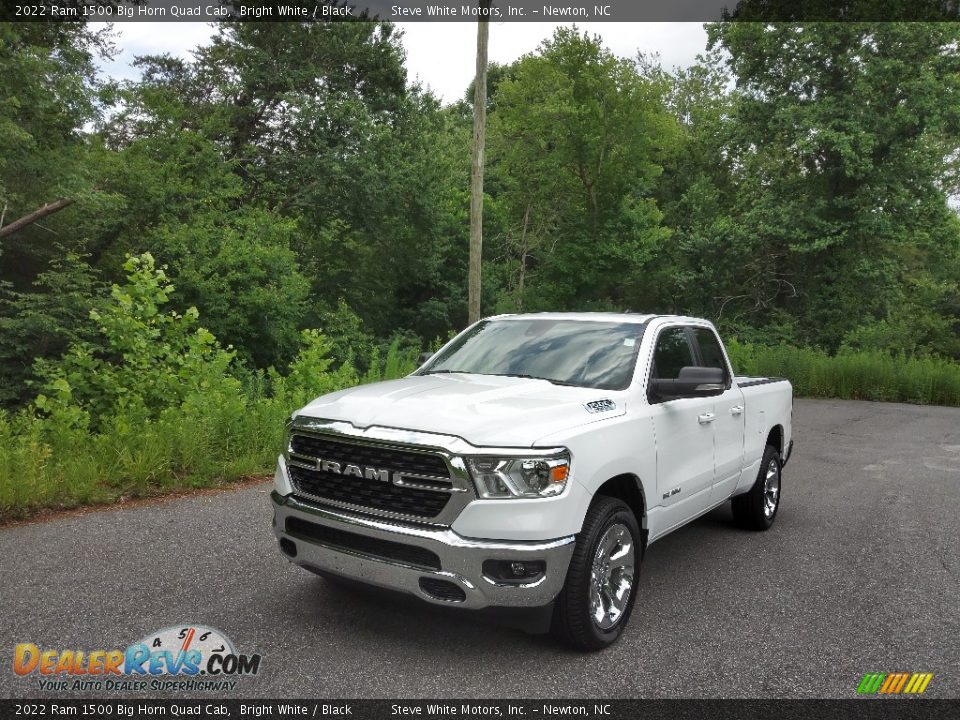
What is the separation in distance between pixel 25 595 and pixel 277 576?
4.90 ft

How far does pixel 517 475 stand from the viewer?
3547 mm

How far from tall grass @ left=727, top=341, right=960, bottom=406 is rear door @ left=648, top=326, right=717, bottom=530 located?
17257 millimetres

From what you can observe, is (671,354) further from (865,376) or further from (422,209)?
(422,209)

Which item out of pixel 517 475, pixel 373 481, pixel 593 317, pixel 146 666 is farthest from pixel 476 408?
pixel 146 666

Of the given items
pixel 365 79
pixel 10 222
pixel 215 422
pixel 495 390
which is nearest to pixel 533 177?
pixel 365 79

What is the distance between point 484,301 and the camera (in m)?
34.2

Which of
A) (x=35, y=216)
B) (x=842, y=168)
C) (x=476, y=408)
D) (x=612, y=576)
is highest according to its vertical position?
(x=842, y=168)

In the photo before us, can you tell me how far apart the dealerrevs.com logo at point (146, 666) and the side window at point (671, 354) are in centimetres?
302

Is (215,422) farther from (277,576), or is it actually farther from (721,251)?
(721,251)

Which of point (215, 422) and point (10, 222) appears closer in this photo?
point (215, 422)

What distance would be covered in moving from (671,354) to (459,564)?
2.46 meters

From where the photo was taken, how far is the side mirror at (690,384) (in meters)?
4.45

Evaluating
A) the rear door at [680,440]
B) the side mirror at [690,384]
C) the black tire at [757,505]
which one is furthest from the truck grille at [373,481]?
the black tire at [757,505]

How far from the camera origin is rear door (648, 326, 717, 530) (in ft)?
14.9
